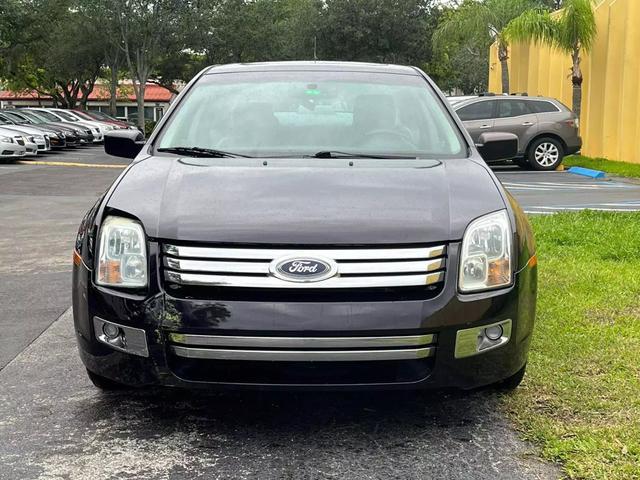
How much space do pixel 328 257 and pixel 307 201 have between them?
0.32m

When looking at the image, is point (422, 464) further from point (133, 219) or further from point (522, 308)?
point (133, 219)

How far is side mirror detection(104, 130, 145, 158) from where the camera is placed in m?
4.95

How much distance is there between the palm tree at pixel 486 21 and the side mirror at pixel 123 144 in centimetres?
2306

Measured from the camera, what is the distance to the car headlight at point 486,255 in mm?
3238

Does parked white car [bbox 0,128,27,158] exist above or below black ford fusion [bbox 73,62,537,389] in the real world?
below

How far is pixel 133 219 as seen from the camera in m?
3.33

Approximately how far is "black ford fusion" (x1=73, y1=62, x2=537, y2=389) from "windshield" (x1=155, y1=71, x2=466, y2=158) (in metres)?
0.55

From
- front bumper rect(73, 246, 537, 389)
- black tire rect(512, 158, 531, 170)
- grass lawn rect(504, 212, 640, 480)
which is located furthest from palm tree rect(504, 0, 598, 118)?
front bumper rect(73, 246, 537, 389)

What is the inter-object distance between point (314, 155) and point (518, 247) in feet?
3.80

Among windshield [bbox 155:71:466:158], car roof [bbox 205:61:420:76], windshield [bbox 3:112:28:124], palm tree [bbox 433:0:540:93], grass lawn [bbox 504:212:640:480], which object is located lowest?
A: grass lawn [bbox 504:212:640:480]

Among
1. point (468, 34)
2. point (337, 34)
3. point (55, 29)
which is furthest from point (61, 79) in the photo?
point (468, 34)

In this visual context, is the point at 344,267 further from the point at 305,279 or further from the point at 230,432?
the point at 230,432

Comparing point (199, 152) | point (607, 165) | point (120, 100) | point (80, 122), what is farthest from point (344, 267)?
point (120, 100)

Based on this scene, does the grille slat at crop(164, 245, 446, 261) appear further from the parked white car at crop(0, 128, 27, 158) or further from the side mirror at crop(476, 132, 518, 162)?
the parked white car at crop(0, 128, 27, 158)
